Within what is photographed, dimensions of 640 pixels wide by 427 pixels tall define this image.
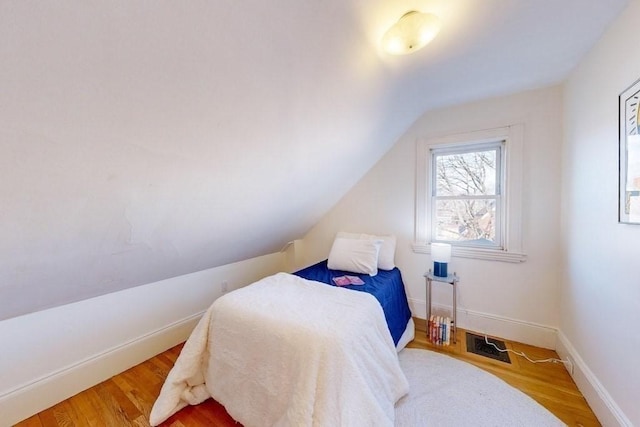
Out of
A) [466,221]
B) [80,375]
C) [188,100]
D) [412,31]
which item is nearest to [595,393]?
[466,221]

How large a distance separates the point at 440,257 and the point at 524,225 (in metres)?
0.74

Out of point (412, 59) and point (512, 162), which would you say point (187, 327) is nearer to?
point (412, 59)

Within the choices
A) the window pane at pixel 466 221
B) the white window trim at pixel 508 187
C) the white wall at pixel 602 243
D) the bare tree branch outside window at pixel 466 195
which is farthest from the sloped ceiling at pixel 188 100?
the window pane at pixel 466 221

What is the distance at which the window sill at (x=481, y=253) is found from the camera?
82.4 inches

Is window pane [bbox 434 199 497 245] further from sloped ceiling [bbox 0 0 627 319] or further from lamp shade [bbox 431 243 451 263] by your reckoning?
sloped ceiling [bbox 0 0 627 319]

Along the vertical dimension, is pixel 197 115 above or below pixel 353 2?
below

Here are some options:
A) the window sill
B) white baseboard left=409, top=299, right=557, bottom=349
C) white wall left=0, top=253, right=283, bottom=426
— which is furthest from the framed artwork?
white wall left=0, top=253, right=283, bottom=426

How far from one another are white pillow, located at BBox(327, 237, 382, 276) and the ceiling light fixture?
1.61 metres

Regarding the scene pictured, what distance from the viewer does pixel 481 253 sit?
2.22 meters

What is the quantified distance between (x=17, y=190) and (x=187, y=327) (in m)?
1.83

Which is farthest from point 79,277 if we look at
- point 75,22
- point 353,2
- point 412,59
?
point 412,59

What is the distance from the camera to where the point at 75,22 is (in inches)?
25.6

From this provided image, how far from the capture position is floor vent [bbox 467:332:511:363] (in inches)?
75.9

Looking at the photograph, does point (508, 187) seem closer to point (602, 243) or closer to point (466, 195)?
point (466, 195)
